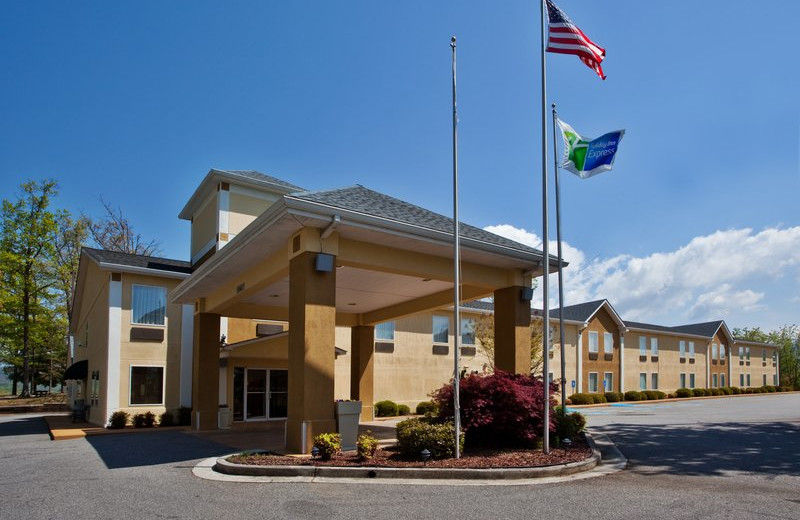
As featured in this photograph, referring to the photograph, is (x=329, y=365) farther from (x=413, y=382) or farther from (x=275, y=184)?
(x=413, y=382)

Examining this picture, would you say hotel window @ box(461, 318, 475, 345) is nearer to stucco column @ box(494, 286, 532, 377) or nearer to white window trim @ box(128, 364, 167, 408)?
white window trim @ box(128, 364, 167, 408)

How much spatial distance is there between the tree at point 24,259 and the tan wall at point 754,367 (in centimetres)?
5931

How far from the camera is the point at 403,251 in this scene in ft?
46.1

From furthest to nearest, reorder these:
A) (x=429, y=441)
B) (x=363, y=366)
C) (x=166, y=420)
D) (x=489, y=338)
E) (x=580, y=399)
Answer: (x=580, y=399)
(x=489, y=338)
(x=363, y=366)
(x=166, y=420)
(x=429, y=441)

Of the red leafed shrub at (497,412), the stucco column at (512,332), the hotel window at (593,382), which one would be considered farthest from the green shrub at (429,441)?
the hotel window at (593,382)

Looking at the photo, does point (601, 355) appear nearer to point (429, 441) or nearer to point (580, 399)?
point (580, 399)

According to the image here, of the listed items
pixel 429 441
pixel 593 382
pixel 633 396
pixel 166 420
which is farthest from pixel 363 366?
pixel 633 396

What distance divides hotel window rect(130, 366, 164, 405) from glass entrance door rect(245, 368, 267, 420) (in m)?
Answer: 3.18

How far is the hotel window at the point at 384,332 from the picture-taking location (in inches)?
1067

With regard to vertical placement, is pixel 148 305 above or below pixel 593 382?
above

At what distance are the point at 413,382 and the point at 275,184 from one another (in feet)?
36.6

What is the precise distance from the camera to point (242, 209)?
2438 cm

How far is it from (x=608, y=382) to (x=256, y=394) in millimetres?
28725

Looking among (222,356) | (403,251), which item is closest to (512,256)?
(403,251)
